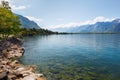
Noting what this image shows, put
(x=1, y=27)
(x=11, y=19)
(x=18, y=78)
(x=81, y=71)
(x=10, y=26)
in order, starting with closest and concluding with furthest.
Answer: (x=18, y=78) → (x=81, y=71) → (x=1, y=27) → (x=10, y=26) → (x=11, y=19)

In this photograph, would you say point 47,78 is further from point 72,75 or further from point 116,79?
point 116,79

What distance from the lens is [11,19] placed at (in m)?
93.2

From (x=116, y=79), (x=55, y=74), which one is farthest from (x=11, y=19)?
(x=116, y=79)

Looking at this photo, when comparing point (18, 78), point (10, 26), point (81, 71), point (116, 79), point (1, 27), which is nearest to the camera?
point (18, 78)

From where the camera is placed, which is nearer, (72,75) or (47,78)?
(47,78)

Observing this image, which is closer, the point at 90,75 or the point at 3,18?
the point at 90,75

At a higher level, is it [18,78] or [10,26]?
[10,26]

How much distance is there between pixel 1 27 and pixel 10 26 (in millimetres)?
6026

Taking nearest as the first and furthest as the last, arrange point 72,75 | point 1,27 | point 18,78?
point 18,78 → point 72,75 → point 1,27

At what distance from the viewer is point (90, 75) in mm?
38000

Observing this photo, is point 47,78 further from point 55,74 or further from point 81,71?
point 81,71

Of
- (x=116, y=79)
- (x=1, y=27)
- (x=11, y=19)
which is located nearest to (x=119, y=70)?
(x=116, y=79)

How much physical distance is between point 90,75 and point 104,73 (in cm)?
383

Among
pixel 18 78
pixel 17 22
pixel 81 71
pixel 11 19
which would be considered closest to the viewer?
pixel 18 78
